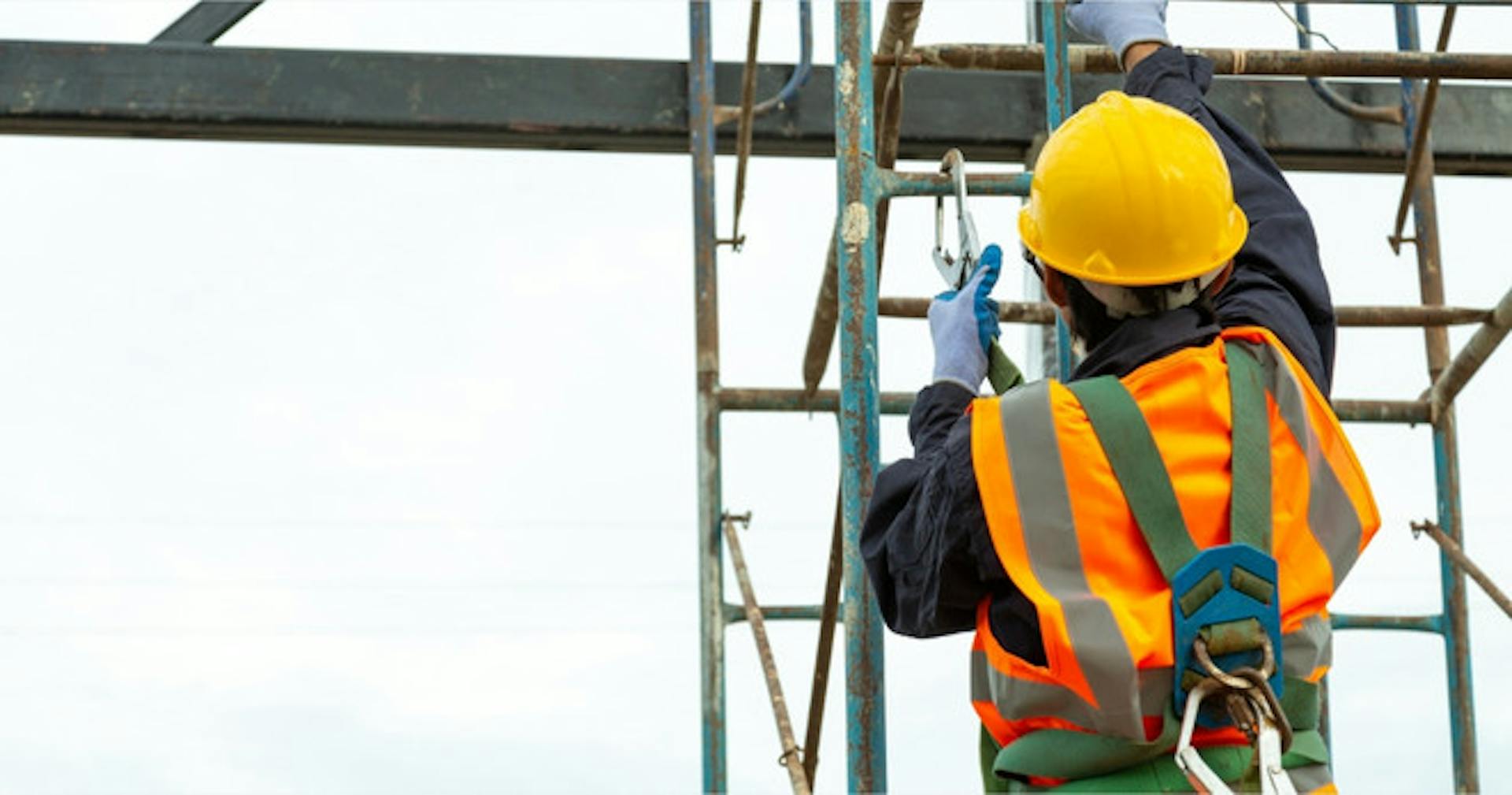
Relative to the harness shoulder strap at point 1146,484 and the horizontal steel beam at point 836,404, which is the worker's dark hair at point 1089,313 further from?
the horizontal steel beam at point 836,404

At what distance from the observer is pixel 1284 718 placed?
3133 millimetres

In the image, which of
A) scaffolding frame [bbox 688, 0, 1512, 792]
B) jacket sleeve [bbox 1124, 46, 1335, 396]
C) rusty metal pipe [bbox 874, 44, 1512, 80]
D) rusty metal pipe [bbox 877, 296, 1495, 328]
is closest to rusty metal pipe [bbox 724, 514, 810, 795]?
scaffolding frame [bbox 688, 0, 1512, 792]

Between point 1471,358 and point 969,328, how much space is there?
3.93 m

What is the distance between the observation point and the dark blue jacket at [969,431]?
3320mm

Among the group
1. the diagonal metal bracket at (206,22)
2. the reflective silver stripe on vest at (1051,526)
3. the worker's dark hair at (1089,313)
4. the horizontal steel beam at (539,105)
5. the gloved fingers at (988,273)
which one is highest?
the diagonal metal bracket at (206,22)

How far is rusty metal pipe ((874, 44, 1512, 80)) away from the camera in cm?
497

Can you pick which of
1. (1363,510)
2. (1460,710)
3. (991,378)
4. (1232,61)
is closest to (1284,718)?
(1363,510)

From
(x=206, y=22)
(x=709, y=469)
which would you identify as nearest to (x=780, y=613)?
(x=709, y=469)

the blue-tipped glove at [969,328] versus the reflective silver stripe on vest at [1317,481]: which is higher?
the blue-tipped glove at [969,328]

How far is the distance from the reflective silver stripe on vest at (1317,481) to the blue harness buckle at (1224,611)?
0.65ft

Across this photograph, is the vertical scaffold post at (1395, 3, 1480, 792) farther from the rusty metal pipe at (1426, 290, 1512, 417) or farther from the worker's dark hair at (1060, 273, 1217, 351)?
the worker's dark hair at (1060, 273, 1217, 351)

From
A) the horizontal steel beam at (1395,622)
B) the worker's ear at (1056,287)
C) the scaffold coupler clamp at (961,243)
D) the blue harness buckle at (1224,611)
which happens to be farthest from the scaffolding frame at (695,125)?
the blue harness buckle at (1224,611)

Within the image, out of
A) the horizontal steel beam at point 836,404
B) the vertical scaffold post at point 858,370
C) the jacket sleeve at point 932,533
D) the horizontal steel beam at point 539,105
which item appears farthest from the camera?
the horizontal steel beam at point 539,105

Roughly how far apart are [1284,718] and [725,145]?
5593 mm
